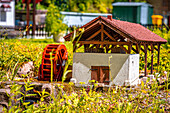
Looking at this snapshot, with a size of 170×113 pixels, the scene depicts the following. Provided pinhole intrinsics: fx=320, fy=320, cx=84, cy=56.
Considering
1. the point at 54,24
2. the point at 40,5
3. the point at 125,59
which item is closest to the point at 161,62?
the point at 125,59

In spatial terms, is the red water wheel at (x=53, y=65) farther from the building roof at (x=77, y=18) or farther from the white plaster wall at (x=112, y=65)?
the building roof at (x=77, y=18)

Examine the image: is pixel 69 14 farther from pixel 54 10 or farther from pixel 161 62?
pixel 161 62

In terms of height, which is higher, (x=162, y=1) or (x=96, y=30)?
(x=162, y=1)

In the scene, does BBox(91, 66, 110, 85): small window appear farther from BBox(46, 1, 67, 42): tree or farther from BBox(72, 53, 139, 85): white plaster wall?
BBox(46, 1, 67, 42): tree

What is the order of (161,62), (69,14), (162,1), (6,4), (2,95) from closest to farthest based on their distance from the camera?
(2,95)
(161,62)
(69,14)
(6,4)
(162,1)

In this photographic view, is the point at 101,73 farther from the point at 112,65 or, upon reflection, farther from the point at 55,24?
the point at 55,24

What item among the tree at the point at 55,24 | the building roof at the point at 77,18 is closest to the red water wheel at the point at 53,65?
the tree at the point at 55,24

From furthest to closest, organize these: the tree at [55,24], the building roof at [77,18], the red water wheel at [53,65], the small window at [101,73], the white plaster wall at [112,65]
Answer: the building roof at [77,18], the tree at [55,24], the red water wheel at [53,65], the small window at [101,73], the white plaster wall at [112,65]

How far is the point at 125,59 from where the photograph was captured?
11234mm

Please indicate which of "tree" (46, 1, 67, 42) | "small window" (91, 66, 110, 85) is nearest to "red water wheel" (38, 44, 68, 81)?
"small window" (91, 66, 110, 85)

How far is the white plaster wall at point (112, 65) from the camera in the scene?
11227 mm

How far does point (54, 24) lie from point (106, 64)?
10354 millimetres

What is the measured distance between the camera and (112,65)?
1136 centimetres

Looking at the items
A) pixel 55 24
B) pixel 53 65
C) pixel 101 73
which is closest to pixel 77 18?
pixel 55 24
